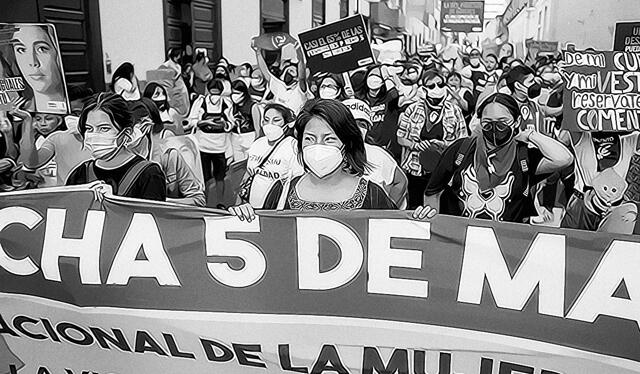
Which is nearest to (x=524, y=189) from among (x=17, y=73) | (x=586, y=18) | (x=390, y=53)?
(x=17, y=73)

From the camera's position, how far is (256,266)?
2469 mm

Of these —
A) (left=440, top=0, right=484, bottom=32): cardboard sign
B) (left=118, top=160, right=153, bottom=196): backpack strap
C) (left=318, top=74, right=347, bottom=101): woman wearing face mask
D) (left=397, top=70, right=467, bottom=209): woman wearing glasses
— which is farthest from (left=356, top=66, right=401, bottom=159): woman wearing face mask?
(left=440, top=0, right=484, bottom=32): cardboard sign

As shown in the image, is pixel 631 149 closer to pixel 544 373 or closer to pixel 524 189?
pixel 524 189

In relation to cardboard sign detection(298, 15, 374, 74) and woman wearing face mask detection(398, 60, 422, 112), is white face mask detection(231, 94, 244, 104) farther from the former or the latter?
woman wearing face mask detection(398, 60, 422, 112)

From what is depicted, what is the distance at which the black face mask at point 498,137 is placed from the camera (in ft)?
11.7

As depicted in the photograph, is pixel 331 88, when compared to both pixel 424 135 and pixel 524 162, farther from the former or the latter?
pixel 524 162

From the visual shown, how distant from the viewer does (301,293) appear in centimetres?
244

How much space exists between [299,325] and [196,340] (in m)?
0.35

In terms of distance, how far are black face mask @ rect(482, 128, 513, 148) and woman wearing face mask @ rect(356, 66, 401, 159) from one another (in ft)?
5.03

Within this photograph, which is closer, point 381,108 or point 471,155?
point 471,155

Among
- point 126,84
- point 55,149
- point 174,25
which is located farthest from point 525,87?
point 174,25

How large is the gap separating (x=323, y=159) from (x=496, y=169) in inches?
43.5

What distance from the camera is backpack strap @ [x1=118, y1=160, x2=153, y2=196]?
3039mm

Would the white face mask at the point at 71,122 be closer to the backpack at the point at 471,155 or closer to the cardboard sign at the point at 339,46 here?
the cardboard sign at the point at 339,46
